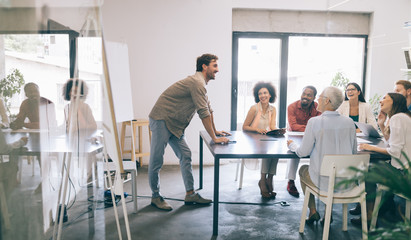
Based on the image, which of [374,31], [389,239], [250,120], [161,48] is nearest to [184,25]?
[161,48]

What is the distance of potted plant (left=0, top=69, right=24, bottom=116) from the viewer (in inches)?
57.5

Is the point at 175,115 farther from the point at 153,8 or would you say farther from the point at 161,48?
the point at 153,8

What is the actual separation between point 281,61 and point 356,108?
5.64 feet

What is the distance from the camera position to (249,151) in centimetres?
248

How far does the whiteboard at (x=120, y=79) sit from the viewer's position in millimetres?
2752

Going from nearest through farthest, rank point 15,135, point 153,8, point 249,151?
point 15,135, point 249,151, point 153,8

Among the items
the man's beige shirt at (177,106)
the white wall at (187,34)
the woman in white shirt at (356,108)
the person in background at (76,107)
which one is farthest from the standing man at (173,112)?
the white wall at (187,34)

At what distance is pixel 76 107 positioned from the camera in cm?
173

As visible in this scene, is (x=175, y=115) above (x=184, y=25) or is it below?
below

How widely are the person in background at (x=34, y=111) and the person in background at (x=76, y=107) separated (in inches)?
4.1

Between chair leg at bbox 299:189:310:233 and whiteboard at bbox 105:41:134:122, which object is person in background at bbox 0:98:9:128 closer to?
whiteboard at bbox 105:41:134:122

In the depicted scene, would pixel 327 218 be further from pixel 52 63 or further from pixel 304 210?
pixel 52 63

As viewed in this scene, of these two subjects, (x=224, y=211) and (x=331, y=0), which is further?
(x=331, y=0)

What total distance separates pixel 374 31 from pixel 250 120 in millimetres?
2647
